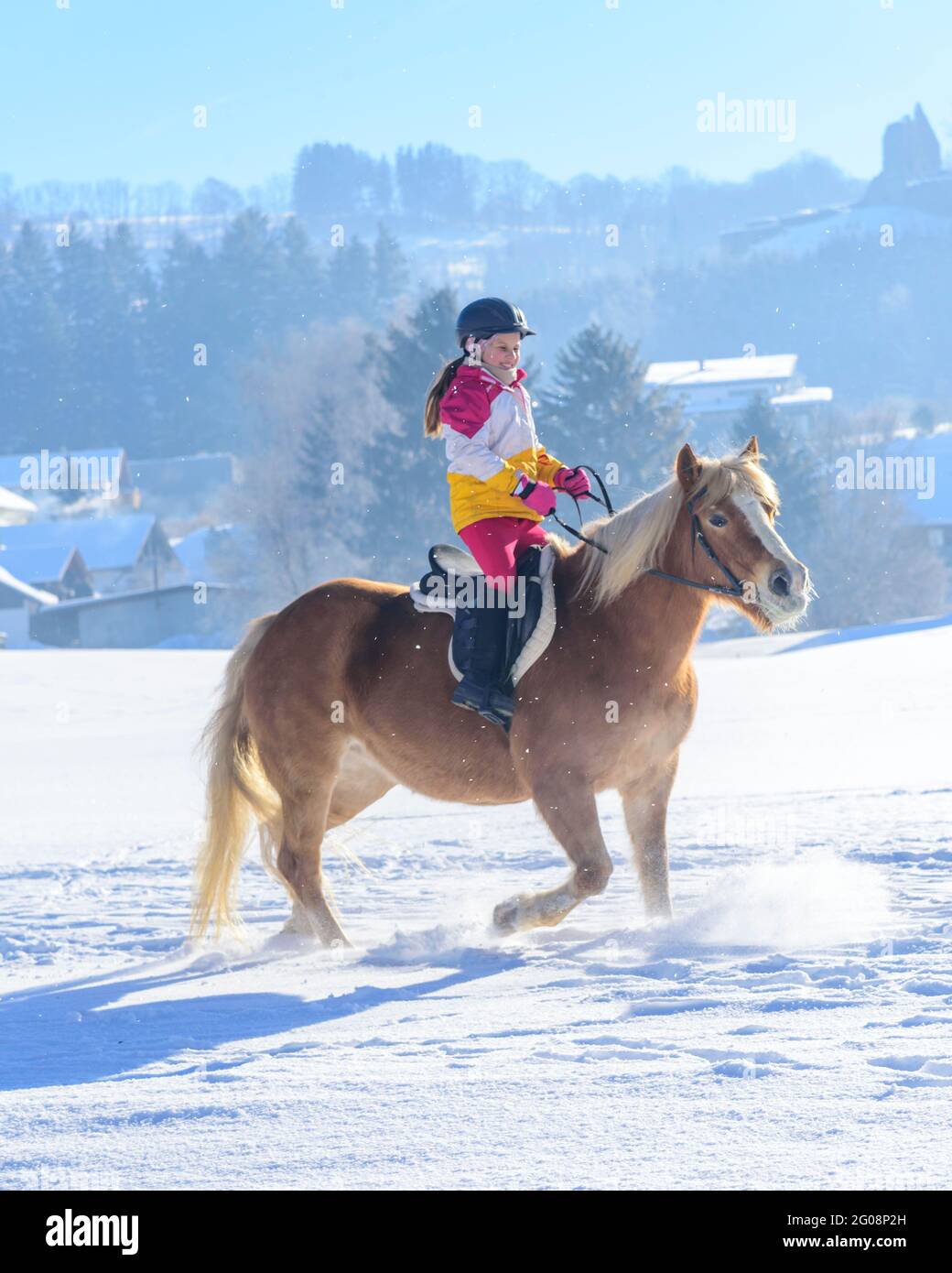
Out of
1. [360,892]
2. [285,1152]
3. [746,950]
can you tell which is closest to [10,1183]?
[285,1152]

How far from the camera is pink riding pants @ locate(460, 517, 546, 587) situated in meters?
5.54

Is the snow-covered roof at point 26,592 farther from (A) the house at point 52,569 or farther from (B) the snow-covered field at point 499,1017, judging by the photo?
(B) the snow-covered field at point 499,1017

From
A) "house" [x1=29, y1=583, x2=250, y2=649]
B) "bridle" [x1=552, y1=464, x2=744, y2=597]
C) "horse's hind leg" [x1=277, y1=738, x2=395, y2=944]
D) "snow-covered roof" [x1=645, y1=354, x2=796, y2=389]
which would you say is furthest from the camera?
"snow-covered roof" [x1=645, y1=354, x2=796, y2=389]

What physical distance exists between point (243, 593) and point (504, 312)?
49918mm

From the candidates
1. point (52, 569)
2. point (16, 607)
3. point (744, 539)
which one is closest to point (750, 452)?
point (744, 539)

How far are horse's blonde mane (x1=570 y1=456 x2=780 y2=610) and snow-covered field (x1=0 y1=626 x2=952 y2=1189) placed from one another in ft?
4.49

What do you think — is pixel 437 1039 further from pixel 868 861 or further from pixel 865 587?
pixel 865 587

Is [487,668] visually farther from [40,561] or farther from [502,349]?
[40,561]

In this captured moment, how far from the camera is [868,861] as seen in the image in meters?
7.02

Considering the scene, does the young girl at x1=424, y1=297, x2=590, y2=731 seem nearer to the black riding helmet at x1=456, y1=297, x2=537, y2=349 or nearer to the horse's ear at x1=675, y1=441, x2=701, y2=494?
the black riding helmet at x1=456, y1=297, x2=537, y2=349

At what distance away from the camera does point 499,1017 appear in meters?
4.29

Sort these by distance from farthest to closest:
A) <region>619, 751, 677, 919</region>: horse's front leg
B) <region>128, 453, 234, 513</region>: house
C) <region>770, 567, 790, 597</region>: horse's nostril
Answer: <region>128, 453, 234, 513</region>: house < <region>619, 751, 677, 919</region>: horse's front leg < <region>770, 567, 790, 597</region>: horse's nostril

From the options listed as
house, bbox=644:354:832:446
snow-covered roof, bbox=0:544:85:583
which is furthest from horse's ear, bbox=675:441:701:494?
house, bbox=644:354:832:446

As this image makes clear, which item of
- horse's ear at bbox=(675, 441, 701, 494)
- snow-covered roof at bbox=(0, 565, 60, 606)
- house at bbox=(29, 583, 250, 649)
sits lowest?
house at bbox=(29, 583, 250, 649)
